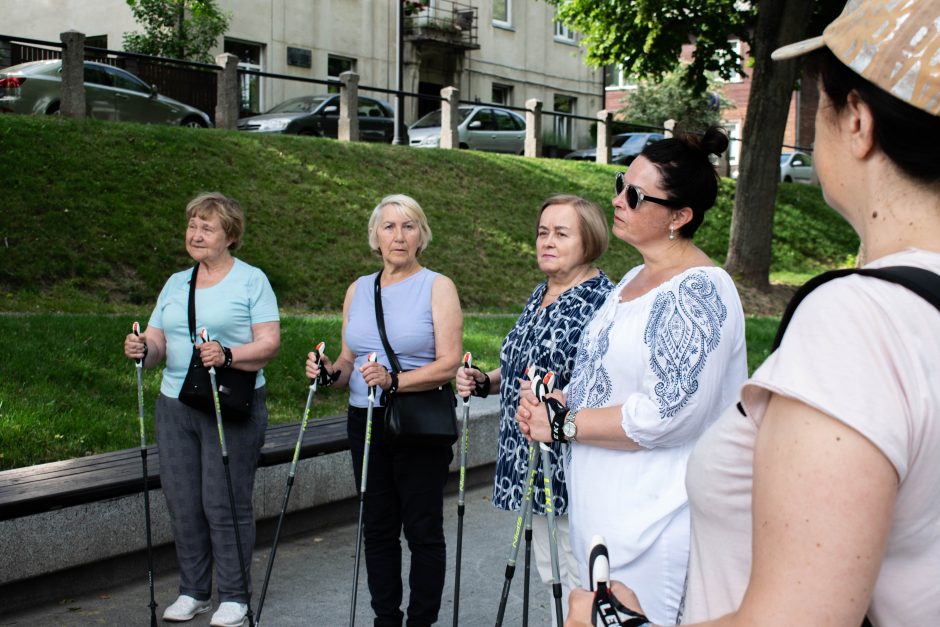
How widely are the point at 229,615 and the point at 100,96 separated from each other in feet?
49.1

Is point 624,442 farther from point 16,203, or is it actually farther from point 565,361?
point 16,203

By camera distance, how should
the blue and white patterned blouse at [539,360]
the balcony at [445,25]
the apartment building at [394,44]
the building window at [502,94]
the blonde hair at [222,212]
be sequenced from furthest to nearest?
1. the building window at [502,94]
2. the balcony at [445,25]
3. the apartment building at [394,44]
4. the blonde hair at [222,212]
5. the blue and white patterned blouse at [539,360]

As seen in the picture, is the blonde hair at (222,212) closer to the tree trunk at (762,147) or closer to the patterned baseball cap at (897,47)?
the patterned baseball cap at (897,47)

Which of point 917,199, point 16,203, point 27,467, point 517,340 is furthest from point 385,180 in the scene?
point 917,199

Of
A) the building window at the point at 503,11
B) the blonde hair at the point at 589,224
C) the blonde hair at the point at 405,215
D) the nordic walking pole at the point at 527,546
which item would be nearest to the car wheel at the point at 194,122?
the blonde hair at the point at 405,215

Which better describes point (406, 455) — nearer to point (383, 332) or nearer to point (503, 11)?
point (383, 332)

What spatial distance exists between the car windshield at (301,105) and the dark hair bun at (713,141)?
1924cm

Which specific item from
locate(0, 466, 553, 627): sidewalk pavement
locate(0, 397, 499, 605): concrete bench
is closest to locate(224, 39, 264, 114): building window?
locate(0, 397, 499, 605): concrete bench

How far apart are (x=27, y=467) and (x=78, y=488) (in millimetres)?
689

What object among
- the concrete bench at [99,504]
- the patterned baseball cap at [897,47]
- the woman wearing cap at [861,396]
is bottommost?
the concrete bench at [99,504]

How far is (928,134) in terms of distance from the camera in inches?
50.2

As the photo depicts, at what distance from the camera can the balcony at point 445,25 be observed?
3441cm

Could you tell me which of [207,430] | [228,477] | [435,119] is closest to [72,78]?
[435,119]

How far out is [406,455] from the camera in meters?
4.79
